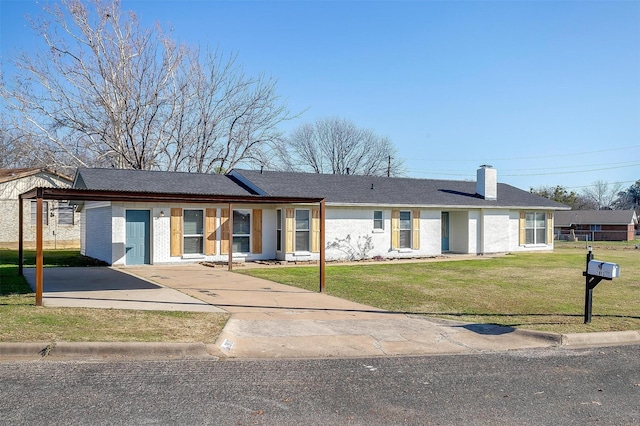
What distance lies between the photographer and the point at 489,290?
550 inches

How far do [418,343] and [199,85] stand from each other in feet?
94.5

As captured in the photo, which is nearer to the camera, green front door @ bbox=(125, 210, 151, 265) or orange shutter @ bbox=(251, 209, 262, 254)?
green front door @ bbox=(125, 210, 151, 265)

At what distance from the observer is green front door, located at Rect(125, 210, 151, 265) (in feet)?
62.6

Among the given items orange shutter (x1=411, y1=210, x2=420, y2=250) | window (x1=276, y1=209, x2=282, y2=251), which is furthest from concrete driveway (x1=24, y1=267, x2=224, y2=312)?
orange shutter (x1=411, y1=210, x2=420, y2=250)

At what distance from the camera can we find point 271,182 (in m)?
23.2

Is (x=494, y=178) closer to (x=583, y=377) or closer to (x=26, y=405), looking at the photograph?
(x=583, y=377)

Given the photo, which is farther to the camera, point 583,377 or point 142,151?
point 142,151

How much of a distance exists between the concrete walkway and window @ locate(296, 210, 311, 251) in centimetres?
912

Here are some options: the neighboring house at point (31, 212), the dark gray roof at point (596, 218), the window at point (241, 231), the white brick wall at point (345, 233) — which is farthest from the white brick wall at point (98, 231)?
the dark gray roof at point (596, 218)

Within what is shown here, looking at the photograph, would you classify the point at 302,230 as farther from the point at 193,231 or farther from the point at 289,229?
the point at 193,231


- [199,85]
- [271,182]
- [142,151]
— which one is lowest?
[271,182]

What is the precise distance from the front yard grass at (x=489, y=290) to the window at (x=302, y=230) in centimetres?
175

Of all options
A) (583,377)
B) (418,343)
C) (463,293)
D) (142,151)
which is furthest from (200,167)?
(583,377)

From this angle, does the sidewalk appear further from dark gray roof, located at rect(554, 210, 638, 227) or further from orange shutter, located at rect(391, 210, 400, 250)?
dark gray roof, located at rect(554, 210, 638, 227)
